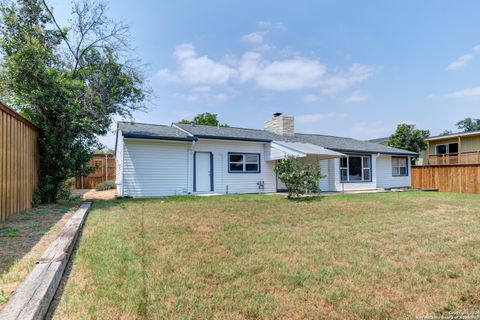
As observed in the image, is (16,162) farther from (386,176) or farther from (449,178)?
(449,178)

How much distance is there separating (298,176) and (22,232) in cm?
879

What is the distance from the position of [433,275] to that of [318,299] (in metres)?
1.73

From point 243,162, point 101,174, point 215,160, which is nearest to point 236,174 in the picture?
point 243,162

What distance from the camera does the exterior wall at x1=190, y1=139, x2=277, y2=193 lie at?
14.0 metres

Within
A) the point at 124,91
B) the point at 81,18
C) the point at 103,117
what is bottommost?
the point at 103,117

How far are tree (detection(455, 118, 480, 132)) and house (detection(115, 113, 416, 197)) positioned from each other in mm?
59001

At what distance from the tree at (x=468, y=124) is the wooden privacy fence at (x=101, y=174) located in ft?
237

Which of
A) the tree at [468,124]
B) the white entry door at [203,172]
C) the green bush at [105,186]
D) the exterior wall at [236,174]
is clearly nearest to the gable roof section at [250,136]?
the exterior wall at [236,174]

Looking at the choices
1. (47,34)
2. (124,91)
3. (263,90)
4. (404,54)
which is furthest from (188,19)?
(404,54)

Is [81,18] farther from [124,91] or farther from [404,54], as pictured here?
[404,54]

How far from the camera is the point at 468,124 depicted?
6244 centimetres

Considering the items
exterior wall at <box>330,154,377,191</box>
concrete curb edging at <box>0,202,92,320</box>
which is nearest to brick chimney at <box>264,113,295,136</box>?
exterior wall at <box>330,154,377,191</box>

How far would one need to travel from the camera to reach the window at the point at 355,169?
685 inches

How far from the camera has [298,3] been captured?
11672 millimetres
